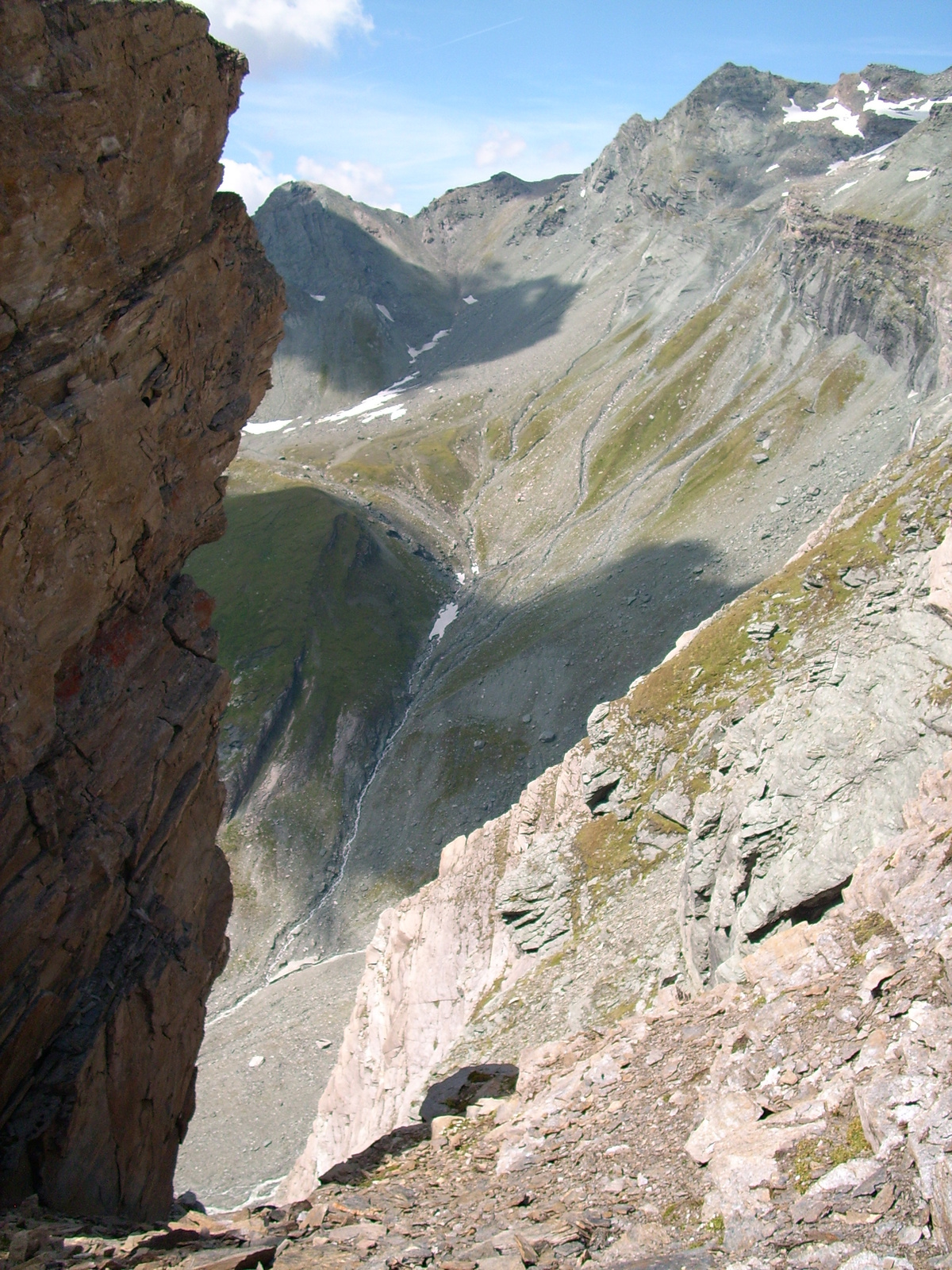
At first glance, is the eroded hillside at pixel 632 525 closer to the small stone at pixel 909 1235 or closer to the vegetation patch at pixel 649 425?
the vegetation patch at pixel 649 425

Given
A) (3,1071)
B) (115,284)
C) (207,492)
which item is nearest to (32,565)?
(115,284)

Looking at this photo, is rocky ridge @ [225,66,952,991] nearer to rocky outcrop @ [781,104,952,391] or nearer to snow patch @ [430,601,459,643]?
rocky outcrop @ [781,104,952,391]

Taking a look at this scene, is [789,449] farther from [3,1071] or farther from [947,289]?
[3,1071]

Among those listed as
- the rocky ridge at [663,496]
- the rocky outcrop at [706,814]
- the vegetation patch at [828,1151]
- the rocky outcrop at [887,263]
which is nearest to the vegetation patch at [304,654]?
the rocky ridge at [663,496]

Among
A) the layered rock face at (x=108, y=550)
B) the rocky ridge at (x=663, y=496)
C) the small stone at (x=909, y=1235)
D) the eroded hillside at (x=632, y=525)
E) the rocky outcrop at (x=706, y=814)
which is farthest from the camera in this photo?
the rocky ridge at (x=663, y=496)

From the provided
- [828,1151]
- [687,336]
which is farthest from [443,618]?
[828,1151]

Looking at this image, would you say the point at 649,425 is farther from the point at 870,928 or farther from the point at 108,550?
the point at 870,928

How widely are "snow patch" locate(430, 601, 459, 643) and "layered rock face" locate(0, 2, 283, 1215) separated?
125 m

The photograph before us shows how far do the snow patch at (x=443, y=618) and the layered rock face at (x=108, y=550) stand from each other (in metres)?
125

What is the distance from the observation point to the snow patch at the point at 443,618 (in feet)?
506

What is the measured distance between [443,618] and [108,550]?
136098 mm

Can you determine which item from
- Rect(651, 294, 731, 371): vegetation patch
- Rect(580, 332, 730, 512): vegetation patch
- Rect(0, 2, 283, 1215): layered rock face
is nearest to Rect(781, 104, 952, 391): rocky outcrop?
Rect(651, 294, 731, 371): vegetation patch

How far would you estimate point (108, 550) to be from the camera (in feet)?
73.7

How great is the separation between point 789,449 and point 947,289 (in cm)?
2822
